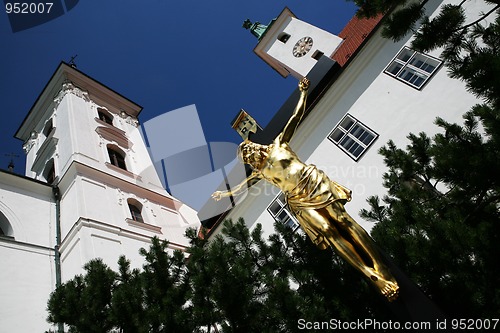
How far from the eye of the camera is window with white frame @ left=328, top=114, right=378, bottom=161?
10.7 m

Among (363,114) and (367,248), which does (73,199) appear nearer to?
(363,114)

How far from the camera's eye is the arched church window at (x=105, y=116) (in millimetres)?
21500

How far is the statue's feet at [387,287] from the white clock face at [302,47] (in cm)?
1702

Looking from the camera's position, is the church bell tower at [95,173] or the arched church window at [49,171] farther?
the arched church window at [49,171]

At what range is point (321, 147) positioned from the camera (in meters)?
11.6

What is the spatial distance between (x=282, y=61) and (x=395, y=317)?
1784cm

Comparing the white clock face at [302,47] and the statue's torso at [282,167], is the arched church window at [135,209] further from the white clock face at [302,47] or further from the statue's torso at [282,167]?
the statue's torso at [282,167]

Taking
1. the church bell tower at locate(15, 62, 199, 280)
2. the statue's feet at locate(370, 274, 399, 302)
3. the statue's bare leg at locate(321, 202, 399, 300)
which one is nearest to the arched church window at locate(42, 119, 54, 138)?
the church bell tower at locate(15, 62, 199, 280)

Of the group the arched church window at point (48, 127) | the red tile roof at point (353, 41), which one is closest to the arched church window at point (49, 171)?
the arched church window at point (48, 127)

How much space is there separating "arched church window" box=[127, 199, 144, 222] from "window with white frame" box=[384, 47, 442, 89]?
1011 cm

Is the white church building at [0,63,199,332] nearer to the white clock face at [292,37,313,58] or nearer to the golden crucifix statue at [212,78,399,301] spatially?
the golden crucifix statue at [212,78,399,301]

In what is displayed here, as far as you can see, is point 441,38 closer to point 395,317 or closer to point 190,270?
point 395,317

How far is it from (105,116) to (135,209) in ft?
23.1

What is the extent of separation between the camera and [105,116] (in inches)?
862
